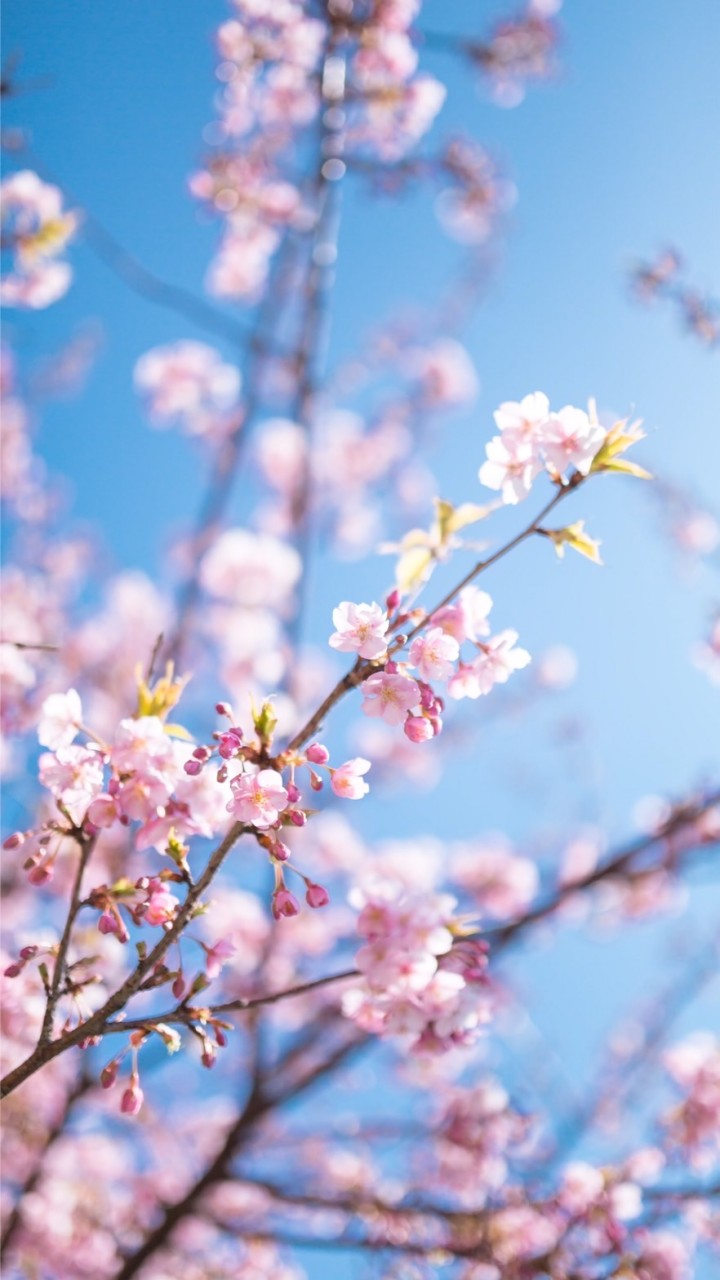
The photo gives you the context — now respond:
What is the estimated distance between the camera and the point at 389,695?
1707 millimetres

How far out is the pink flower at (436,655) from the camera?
5.77ft

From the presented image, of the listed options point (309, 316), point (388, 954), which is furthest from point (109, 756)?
point (309, 316)

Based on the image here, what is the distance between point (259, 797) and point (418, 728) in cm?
37

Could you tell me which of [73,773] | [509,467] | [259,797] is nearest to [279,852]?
[259,797]

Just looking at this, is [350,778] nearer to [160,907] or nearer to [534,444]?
[160,907]

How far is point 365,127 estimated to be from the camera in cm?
586

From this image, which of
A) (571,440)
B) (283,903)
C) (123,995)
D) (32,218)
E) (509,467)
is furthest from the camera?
(32,218)

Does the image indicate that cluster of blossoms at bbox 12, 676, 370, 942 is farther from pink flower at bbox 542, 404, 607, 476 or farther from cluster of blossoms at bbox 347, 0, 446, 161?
cluster of blossoms at bbox 347, 0, 446, 161

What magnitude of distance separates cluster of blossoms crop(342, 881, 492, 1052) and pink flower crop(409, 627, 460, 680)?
0.70 metres

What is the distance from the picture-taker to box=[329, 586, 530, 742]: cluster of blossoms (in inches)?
66.4

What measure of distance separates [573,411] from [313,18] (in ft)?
14.0

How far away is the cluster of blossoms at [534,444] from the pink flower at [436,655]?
39cm

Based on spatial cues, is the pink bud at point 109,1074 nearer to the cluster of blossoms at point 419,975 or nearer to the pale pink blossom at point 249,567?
the cluster of blossoms at point 419,975

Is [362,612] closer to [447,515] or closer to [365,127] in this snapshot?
[447,515]
